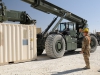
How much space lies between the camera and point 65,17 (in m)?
12.3

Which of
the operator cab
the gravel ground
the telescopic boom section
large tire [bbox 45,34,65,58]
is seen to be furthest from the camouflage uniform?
the operator cab

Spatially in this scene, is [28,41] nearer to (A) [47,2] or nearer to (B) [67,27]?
(A) [47,2]

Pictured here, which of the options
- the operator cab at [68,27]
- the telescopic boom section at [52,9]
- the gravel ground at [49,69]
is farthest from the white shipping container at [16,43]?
the operator cab at [68,27]

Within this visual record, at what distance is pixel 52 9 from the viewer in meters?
11.1

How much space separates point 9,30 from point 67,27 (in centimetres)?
559

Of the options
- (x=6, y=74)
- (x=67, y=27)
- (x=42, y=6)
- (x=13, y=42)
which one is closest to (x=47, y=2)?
(x=42, y=6)

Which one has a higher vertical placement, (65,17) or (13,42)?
(65,17)

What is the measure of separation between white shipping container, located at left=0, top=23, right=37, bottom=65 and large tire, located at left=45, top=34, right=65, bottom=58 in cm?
92

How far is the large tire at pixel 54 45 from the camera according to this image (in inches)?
393

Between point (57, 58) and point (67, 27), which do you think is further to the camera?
point (67, 27)

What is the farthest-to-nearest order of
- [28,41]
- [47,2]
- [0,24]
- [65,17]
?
[65,17] → [47,2] → [28,41] → [0,24]

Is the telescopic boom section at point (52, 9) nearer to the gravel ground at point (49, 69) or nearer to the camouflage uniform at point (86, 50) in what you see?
the gravel ground at point (49, 69)

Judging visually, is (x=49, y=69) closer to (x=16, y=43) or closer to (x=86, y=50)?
(x=86, y=50)

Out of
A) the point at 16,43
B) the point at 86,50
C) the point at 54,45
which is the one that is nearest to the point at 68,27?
the point at 54,45
